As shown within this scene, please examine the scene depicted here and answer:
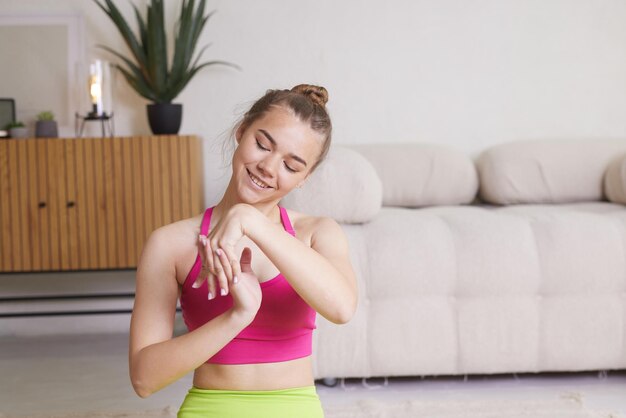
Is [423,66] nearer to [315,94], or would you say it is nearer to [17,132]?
[17,132]

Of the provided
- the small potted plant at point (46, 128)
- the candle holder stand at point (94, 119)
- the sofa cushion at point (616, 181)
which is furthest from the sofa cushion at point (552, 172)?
the small potted plant at point (46, 128)

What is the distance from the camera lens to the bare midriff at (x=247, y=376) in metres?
1.27

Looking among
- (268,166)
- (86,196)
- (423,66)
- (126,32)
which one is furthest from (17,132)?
(268,166)

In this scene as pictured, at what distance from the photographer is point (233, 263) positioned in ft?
3.52

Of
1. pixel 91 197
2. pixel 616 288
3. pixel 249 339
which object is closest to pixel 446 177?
pixel 616 288

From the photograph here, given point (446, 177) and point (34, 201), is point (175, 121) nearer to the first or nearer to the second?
point (34, 201)

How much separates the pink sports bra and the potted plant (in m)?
2.16

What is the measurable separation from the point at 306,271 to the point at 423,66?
2717 mm

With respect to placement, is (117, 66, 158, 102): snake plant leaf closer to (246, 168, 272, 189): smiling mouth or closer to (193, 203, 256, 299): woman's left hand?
(246, 168, 272, 189): smiling mouth

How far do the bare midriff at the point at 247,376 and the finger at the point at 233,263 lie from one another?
0.25 m

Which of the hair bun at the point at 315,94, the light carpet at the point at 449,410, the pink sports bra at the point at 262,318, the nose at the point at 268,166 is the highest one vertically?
the hair bun at the point at 315,94

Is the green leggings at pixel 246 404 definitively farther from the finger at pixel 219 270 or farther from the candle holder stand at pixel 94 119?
the candle holder stand at pixel 94 119

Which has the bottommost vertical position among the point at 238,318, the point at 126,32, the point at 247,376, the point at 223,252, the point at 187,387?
the point at 187,387

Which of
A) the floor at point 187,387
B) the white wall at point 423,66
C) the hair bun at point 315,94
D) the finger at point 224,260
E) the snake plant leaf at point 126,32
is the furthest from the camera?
the white wall at point 423,66
